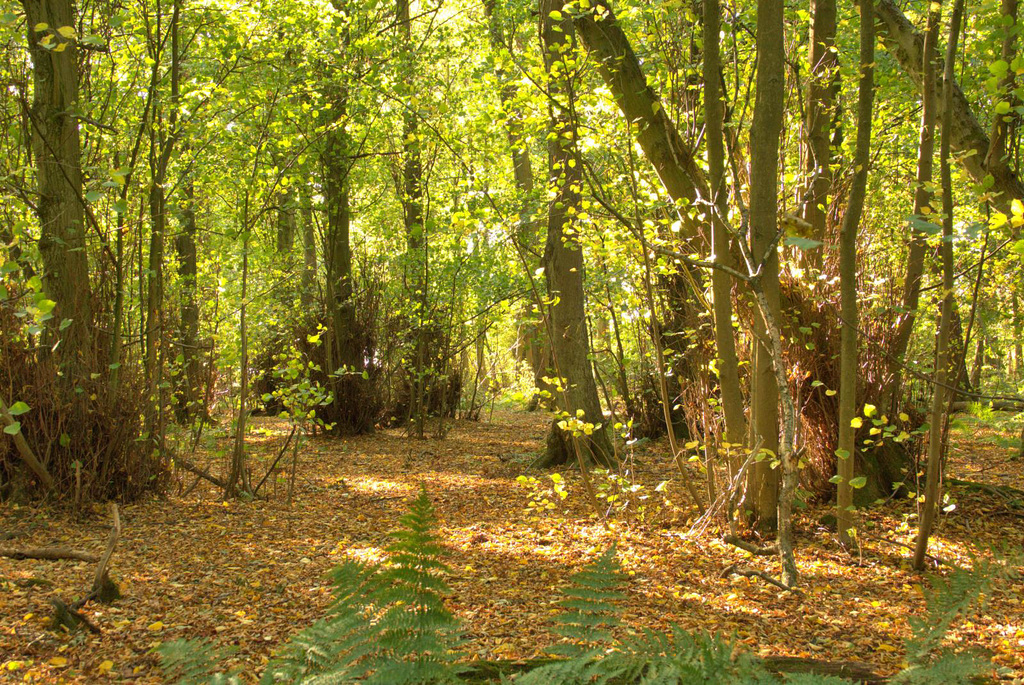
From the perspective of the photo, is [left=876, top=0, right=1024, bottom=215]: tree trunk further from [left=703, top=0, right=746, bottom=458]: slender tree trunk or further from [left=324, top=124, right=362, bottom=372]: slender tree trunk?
[left=324, top=124, right=362, bottom=372]: slender tree trunk

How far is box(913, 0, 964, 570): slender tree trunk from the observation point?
3107 millimetres

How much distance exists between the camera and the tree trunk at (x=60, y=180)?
468 cm

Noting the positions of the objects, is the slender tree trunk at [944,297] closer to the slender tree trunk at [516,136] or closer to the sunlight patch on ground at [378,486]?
the slender tree trunk at [516,136]

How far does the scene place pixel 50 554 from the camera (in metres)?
3.74

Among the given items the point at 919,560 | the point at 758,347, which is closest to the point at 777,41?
the point at 758,347

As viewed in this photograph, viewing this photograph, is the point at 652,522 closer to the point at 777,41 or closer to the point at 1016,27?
the point at 777,41

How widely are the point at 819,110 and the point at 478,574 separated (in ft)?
10.7

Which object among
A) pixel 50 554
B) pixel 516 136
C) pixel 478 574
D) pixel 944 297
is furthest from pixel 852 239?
pixel 50 554

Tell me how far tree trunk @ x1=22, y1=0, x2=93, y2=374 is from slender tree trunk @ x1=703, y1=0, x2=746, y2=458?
3.72 metres

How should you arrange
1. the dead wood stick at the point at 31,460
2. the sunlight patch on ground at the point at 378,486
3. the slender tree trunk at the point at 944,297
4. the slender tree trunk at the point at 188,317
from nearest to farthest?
the slender tree trunk at the point at 944,297
the dead wood stick at the point at 31,460
the slender tree trunk at the point at 188,317
the sunlight patch on ground at the point at 378,486

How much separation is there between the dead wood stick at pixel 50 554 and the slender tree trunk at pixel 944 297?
3.86 meters

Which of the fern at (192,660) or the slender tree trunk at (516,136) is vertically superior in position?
the slender tree trunk at (516,136)

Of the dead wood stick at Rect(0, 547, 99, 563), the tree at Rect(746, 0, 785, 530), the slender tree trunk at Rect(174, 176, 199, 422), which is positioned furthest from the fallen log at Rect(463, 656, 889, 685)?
the slender tree trunk at Rect(174, 176, 199, 422)

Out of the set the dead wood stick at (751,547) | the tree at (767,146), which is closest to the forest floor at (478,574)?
the dead wood stick at (751,547)
